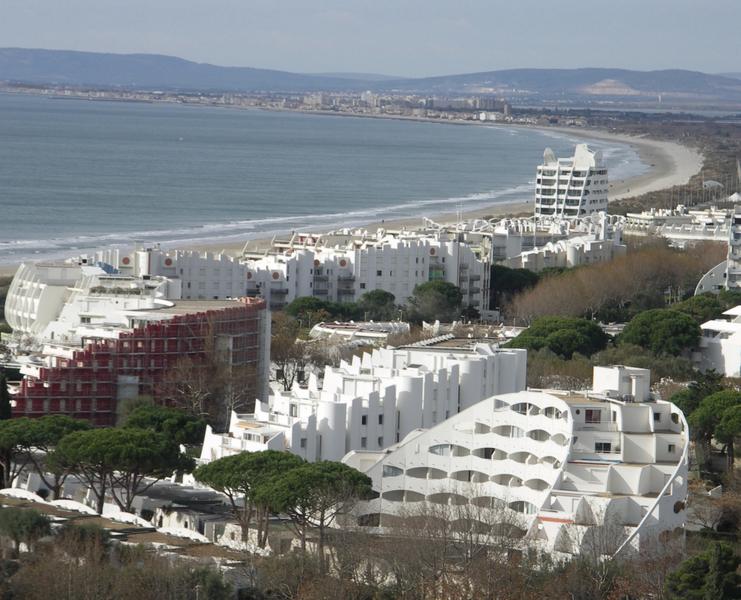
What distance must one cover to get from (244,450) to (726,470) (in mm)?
9477

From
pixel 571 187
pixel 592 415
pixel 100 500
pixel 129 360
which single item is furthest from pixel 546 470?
pixel 571 187

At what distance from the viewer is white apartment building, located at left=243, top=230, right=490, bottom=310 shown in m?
68.4

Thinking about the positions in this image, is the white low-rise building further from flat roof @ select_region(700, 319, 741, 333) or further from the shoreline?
the shoreline

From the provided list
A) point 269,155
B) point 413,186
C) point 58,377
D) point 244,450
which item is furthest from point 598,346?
point 269,155

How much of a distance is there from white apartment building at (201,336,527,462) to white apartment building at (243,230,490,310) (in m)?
22.6

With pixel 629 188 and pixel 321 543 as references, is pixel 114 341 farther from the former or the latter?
pixel 629 188

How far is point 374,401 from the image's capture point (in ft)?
128

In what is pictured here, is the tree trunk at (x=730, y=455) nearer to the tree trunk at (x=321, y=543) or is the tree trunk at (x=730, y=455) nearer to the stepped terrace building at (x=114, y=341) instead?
the tree trunk at (x=321, y=543)

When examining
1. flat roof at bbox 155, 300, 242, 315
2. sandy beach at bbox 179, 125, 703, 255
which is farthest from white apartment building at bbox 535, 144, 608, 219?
flat roof at bbox 155, 300, 242, 315

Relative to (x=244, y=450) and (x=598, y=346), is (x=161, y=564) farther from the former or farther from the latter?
(x=598, y=346)

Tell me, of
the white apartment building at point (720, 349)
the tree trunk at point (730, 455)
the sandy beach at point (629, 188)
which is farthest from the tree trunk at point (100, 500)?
the sandy beach at point (629, 188)

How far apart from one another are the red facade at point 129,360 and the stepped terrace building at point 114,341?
2 centimetres

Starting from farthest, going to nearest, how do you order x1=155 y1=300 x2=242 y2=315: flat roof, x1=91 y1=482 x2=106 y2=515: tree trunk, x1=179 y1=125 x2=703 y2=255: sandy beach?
1. x1=179 y1=125 x2=703 y2=255: sandy beach
2. x1=155 y1=300 x2=242 y2=315: flat roof
3. x1=91 y1=482 x2=106 y2=515: tree trunk

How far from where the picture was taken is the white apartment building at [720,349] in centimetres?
5534
